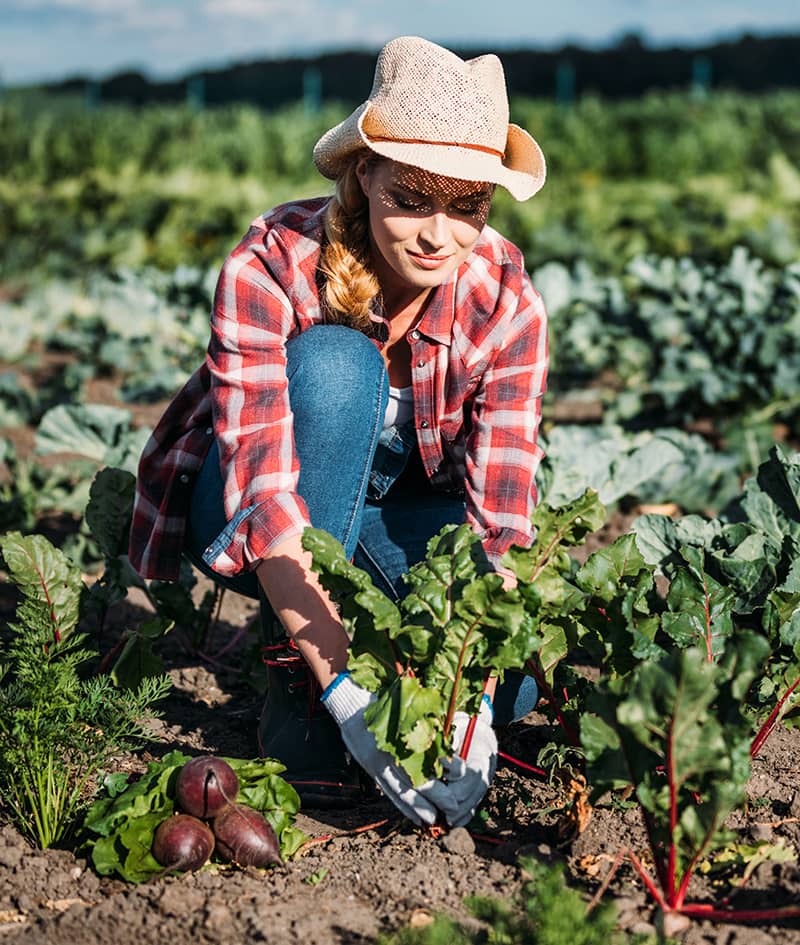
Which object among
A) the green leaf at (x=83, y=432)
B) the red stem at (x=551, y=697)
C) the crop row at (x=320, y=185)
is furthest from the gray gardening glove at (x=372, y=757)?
the crop row at (x=320, y=185)

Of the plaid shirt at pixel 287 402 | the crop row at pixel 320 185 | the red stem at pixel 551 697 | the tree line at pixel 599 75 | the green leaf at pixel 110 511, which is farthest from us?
the tree line at pixel 599 75

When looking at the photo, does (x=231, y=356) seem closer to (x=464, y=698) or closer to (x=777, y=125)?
(x=464, y=698)

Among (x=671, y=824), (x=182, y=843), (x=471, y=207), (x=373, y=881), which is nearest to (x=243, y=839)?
(x=182, y=843)

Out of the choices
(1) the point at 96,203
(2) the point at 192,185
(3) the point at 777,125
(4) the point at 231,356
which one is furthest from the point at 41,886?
(3) the point at 777,125

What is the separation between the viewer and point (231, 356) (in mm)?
2453

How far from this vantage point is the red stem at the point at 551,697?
2299 mm

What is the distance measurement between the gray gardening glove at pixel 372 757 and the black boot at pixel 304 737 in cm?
27

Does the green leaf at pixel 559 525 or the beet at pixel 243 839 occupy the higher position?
the green leaf at pixel 559 525

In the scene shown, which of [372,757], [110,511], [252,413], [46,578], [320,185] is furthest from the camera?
[320,185]

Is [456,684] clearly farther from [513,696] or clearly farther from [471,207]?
[471,207]

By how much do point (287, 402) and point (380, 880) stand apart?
35.5 inches

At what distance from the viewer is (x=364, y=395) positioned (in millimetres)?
2537

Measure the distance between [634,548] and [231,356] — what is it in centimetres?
85

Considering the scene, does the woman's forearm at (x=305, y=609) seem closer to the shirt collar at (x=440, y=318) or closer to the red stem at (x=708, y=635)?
the shirt collar at (x=440, y=318)
